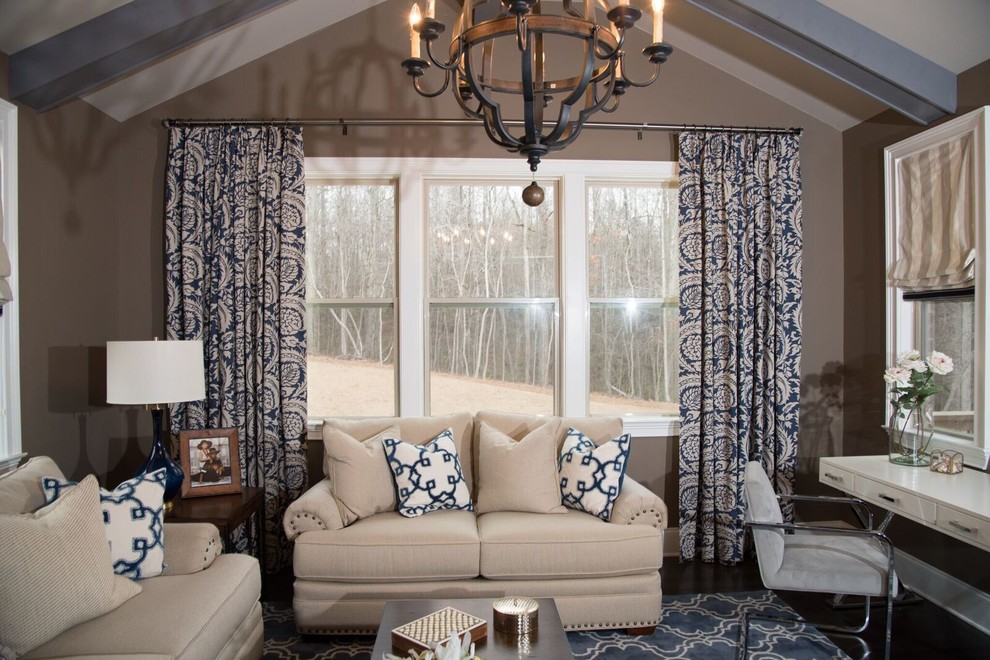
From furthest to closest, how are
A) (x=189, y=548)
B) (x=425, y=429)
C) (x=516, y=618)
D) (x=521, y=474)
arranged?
(x=425, y=429), (x=521, y=474), (x=189, y=548), (x=516, y=618)

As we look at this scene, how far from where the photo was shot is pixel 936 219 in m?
3.47

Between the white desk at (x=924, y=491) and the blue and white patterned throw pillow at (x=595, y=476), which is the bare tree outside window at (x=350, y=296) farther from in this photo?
the white desk at (x=924, y=491)

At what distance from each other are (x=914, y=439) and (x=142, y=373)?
371 cm

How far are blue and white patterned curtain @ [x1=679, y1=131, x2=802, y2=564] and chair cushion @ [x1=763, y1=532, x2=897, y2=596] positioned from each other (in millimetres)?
1155

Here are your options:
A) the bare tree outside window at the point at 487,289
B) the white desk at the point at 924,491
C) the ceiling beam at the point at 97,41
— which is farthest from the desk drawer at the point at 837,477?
the ceiling beam at the point at 97,41

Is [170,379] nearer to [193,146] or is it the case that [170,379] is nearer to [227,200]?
[227,200]

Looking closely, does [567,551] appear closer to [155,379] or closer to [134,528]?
[134,528]

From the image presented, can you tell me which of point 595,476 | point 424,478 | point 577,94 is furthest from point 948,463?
point 577,94

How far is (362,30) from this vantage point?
4066mm

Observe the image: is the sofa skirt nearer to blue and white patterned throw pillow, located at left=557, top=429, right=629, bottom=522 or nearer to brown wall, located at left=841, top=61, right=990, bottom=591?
blue and white patterned throw pillow, located at left=557, top=429, right=629, bottom=522

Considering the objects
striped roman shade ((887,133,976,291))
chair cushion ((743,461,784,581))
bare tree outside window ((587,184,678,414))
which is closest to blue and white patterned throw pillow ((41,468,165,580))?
chair cushion ((743,461,784,581))

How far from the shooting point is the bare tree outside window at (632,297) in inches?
168

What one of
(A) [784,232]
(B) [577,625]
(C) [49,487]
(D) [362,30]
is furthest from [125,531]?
(A) [784,232]

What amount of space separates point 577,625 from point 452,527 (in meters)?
0.72
